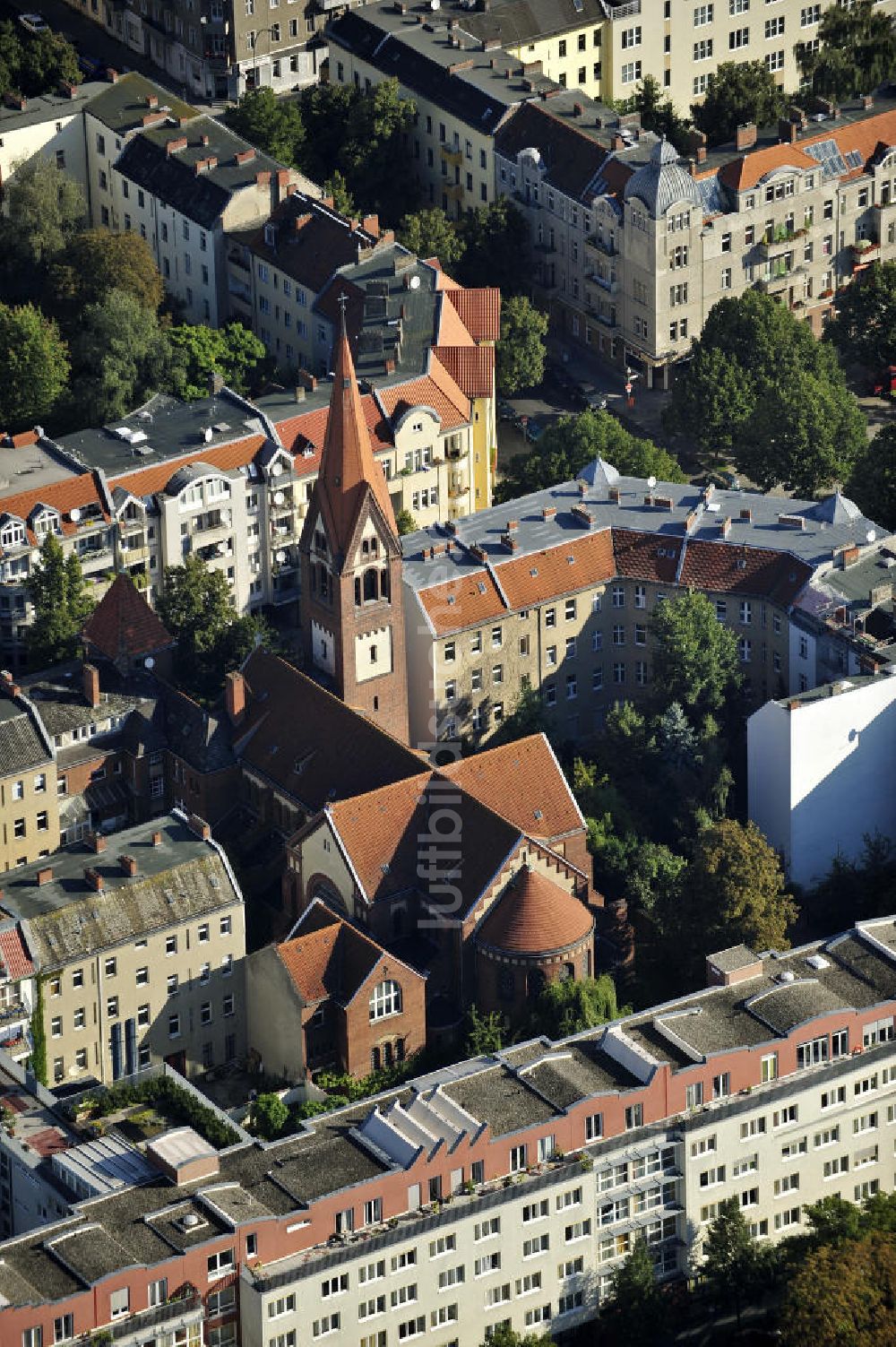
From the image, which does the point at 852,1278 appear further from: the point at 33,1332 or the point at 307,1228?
the point at 33,1332

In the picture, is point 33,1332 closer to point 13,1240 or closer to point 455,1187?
point 13,1240

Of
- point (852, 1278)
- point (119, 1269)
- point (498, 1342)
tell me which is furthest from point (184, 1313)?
point (852, 1278)

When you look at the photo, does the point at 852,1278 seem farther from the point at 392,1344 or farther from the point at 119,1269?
the point at 119,1269

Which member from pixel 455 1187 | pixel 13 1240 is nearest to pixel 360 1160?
pixel 455 1187

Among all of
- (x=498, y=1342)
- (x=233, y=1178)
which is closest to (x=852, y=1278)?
(x=498, y=1342)
